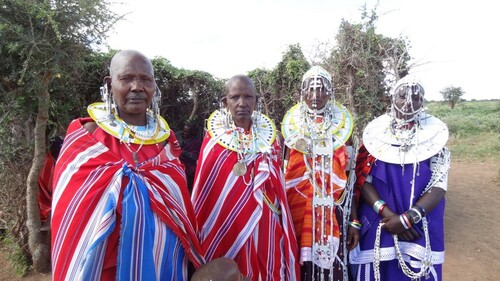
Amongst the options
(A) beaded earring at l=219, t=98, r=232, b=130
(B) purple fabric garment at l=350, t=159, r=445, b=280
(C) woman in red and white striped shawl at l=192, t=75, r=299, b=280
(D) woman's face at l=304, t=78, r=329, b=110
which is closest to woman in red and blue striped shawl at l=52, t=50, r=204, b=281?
(C) woman in red and white striped shawl at l=192, t=75, r=299, b=280

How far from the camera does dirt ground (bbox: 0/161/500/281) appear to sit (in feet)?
15.8

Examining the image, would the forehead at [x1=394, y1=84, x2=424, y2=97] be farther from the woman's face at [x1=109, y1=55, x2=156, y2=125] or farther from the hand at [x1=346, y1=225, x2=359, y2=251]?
the woman's face at [x1=109, y1=55, x2=156, y2=125]

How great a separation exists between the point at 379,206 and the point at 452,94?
41546 mm

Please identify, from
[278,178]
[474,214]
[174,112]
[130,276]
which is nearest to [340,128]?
[278,178]

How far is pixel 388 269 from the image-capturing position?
102 inches

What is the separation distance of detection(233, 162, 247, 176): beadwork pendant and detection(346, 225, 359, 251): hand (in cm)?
97

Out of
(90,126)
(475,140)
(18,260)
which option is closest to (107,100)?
(90,126)

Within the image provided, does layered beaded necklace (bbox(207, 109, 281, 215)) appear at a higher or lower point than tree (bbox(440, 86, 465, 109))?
lower

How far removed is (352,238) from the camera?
261 centimetres

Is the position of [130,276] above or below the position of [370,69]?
below

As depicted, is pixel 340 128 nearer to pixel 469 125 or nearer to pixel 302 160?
pixel 302 160

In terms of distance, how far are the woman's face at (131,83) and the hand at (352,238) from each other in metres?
1.78

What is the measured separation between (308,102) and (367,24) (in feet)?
14.1

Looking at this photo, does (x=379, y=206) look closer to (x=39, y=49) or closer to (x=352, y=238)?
(x=352, y=238)
